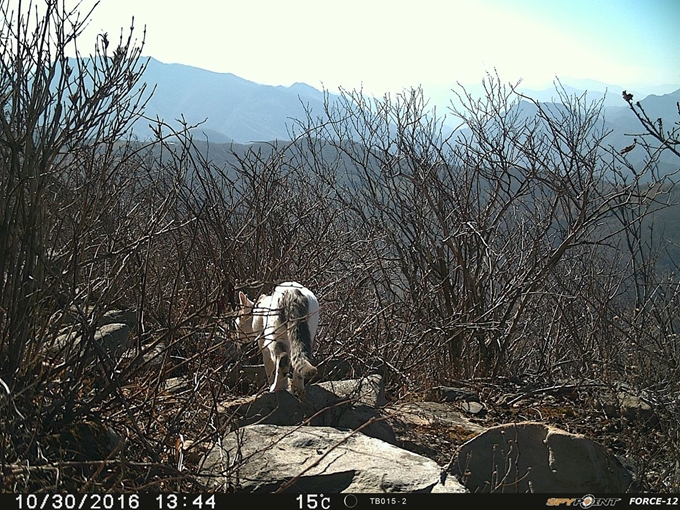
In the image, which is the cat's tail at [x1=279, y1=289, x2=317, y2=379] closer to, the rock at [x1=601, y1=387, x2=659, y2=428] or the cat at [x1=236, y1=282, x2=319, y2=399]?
the cat at [x1=236, y1=282, x2=319, y2=399]

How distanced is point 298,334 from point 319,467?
137cm

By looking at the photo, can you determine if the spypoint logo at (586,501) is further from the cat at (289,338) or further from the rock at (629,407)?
the cat at (289,338)

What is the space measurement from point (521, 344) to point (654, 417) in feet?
13.8

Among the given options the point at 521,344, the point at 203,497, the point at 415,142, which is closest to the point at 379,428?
the point at 203,497

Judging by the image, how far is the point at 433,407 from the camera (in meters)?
5.29

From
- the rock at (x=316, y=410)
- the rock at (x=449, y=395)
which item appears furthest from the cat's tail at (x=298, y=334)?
the rock at (x=449, y=395)

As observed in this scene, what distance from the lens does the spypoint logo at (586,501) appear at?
3309mm

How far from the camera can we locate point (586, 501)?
10.9ft

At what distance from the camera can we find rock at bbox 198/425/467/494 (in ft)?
10.9

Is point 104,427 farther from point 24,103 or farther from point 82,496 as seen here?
point 24,103

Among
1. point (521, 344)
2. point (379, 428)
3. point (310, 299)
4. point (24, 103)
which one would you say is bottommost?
point (521, 344)

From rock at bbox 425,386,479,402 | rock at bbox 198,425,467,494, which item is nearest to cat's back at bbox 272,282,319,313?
rock at bbox 425,386,479,402

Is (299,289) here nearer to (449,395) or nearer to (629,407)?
(449,395)

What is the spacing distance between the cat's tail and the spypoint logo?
1744mm
